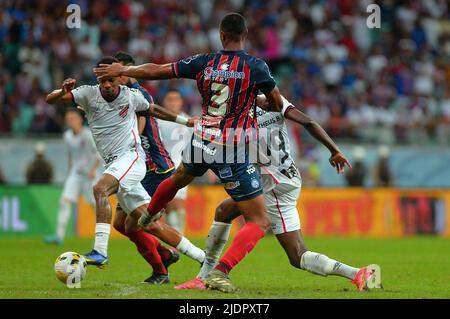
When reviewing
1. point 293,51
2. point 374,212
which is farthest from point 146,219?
point 293,51

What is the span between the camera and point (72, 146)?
17609mm

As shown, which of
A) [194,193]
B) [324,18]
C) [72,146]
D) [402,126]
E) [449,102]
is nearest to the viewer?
[72,146]

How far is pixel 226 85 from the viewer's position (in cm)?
836

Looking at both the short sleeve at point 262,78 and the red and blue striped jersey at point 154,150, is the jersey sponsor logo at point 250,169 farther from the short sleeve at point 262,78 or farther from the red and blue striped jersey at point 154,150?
the red and blue striped jersey at point 154,150

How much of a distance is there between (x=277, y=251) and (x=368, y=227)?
6187 millimetres

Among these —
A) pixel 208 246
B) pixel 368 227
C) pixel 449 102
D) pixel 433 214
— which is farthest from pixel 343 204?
pixel 208 246

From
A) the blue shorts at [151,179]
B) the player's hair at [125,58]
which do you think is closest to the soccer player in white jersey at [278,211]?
the blue shorts at [151,179]

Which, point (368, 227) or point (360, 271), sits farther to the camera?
point (368, 227)

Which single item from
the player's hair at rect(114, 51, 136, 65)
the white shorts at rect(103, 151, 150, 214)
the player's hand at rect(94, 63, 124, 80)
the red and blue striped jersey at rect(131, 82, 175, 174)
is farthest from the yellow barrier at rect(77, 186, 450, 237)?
the player's hand at rect(94, 63, 124, 80)

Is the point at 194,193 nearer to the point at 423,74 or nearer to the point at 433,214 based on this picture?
the point at 433,214

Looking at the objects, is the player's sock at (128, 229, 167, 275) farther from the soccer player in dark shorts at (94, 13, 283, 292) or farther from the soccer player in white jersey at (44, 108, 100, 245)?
the soccer player in white jersey at (44, 108, 100, 245)

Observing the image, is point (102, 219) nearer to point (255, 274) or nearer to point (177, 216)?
point (255, 274)

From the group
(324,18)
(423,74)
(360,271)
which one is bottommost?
(360,271)

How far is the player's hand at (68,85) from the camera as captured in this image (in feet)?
31.4
